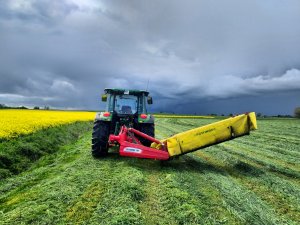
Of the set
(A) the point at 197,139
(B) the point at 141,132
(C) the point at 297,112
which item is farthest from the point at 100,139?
(C) the point at 297,112

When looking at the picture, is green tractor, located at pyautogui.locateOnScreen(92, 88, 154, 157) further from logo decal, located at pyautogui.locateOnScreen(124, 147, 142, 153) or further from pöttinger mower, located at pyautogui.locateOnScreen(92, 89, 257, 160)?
logo decal, located at pyautogui.locateOnScreen(124, 147, 142, 153)

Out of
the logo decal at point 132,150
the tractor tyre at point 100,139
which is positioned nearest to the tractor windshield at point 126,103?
the tractor tyre at point 100,139

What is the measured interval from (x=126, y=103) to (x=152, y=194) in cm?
535

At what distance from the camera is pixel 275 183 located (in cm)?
738

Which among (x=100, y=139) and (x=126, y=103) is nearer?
(x=100, y=139)

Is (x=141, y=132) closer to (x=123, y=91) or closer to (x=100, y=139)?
(x=100, y=139)

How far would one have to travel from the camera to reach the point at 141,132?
10258 millimetres

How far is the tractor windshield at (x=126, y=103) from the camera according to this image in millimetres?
10984

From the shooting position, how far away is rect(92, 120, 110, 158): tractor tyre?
32.8ft

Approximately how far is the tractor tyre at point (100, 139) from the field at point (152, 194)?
425mm

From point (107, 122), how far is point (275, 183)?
5.51 m

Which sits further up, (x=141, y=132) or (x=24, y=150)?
(x=141, y=132)

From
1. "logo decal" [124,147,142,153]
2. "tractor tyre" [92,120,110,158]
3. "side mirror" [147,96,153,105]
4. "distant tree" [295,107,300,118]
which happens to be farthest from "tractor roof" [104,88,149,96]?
"distant tree" [295,107,300,118]

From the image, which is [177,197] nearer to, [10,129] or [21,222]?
[21,222]
